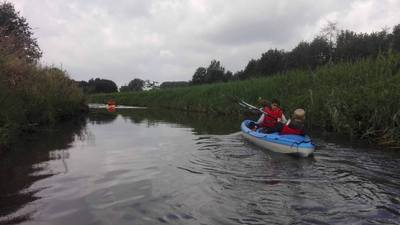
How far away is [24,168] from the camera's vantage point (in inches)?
320

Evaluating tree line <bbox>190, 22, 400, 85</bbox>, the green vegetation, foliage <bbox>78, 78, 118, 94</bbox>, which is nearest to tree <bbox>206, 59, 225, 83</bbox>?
tree line <bbox>190, 22, 400, 85</bbox>

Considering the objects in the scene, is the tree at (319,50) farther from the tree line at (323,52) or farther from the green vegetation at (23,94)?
the green vegetation at (23,94)

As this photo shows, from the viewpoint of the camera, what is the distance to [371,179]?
729 centimetres

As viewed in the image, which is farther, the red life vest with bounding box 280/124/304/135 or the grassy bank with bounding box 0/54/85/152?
the grassy bank with bounding box 0/54/85/152

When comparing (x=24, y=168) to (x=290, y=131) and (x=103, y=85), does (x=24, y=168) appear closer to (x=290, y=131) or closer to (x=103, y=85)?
(x=290, y=131)

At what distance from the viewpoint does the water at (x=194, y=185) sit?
5.30 m

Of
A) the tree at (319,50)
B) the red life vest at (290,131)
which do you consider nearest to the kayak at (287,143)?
the red life vest at (290,131)

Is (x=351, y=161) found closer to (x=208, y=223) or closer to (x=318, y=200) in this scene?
(x=318, y=200)

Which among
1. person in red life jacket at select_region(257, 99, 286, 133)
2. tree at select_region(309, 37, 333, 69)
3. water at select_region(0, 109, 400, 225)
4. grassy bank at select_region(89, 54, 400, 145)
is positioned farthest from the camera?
tree at select_region(309, 37, 333, 69)

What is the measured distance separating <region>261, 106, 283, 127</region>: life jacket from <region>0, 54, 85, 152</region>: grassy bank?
7068 mm

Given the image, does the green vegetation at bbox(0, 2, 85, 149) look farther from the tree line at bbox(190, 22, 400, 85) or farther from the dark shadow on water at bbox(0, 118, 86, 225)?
the tree line at bbox(190, 22, 400, 85)

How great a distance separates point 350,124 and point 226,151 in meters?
4.42

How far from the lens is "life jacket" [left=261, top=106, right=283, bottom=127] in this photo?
41.3 feet

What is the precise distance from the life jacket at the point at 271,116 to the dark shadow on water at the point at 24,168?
19.2ft
